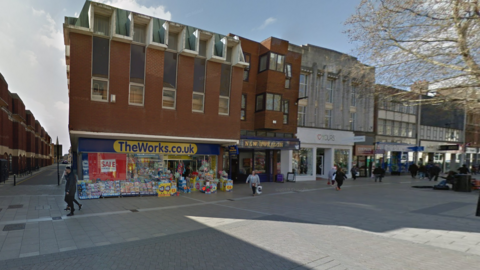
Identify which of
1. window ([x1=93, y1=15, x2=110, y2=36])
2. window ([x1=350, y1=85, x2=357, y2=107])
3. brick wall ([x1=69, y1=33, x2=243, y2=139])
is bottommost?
brick wall ([x1=69, y1=33, x2=243, y2=139])

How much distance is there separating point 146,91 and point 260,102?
9.22 m

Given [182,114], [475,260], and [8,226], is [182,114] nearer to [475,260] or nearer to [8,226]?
[8,226]

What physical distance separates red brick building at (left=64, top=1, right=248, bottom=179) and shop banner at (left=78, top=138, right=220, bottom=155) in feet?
0.15

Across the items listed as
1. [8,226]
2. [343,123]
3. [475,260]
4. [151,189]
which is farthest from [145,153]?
[343,123]

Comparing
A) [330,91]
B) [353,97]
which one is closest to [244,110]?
[330,91]

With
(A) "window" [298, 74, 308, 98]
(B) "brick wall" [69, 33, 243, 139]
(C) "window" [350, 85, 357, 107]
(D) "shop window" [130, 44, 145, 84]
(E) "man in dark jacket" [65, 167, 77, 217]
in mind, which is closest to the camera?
(E) "man in dark jacket" [65, 167, 77, 217]

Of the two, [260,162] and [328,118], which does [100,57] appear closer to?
[260,162]

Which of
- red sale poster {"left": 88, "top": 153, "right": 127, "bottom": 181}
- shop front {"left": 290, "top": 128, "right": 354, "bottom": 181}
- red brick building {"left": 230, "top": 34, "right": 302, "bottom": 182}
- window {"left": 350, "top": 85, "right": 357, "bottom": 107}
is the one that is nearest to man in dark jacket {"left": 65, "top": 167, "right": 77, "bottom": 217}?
red sale poster {"left": 88, "top": 153, "right": 127, "bottom": 181}

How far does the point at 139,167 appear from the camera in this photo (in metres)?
14.9

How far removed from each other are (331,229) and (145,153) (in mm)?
10778

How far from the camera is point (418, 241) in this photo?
6.79m

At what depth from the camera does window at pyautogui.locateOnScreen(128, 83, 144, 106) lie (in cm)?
1350

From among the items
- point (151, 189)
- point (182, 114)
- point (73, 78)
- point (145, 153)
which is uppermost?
point (73, 78)

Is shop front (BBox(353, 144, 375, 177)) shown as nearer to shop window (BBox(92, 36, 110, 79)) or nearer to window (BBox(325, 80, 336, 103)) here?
window (BBox(325, 80, 336, 103))
